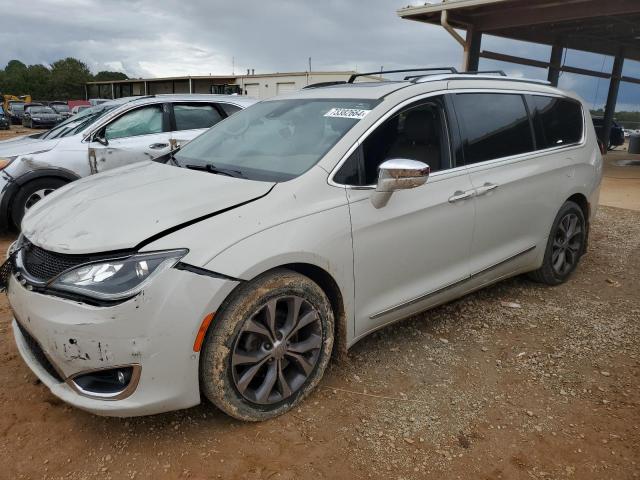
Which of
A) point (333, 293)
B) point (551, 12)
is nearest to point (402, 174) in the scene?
point (333, 293)

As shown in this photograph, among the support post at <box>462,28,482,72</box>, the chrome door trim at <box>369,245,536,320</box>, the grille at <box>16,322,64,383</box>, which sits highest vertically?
the support post at <box>462,28,482,72</box>

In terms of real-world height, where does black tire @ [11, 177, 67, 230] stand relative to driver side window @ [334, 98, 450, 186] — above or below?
below

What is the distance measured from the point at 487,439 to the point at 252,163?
1965 millimetres

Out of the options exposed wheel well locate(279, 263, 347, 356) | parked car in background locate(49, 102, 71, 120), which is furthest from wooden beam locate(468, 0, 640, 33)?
parked car in background locate(49, 102, 71, 120)

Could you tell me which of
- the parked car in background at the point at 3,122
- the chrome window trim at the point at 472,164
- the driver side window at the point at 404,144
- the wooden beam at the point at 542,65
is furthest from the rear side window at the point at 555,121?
the parked car in background at the point at 3,122

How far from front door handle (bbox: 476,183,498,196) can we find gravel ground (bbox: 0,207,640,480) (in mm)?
1013

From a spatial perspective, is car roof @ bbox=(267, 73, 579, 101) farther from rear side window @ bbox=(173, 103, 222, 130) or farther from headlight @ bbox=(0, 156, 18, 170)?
headlight @ bbox=(0, 156, 18, 170)

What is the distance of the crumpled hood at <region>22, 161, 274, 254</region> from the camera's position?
7.37 ft

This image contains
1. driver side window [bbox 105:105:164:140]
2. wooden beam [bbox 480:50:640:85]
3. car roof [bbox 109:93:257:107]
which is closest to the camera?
driver side window [bbox 105:105:164:140]

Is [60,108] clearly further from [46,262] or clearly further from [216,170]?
[46,262]

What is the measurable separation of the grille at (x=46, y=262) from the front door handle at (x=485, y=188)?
2.40m

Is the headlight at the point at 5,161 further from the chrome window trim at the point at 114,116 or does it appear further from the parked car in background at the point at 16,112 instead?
the parked car in background at the point at 16,112

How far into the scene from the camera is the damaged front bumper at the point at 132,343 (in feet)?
6.84

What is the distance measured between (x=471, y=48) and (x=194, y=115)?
871 cm
